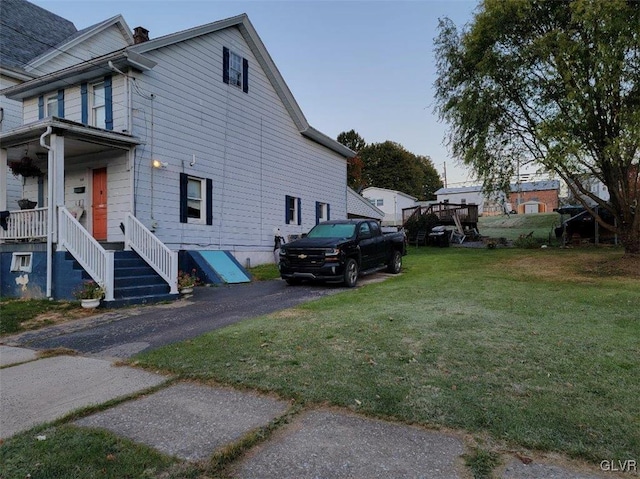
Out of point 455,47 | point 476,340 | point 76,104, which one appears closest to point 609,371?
point 476,340

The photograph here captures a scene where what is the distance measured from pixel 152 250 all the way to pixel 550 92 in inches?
506

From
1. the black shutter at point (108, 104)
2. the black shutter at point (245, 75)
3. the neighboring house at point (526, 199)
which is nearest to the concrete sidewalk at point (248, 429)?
the black shutter at point (108, 104)

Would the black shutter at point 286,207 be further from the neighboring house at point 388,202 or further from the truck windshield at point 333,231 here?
the neighboring house at point 388,202

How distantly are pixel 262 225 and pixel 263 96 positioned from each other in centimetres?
523

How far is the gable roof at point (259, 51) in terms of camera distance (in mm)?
11844

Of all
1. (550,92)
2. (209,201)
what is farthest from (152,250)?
(550,92)

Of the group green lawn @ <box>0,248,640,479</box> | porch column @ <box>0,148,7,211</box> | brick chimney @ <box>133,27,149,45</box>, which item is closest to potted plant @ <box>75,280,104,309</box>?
green lawn @ <box>0,248,640,479</box>

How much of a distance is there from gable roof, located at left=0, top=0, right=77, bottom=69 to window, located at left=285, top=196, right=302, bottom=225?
10924 millimetres

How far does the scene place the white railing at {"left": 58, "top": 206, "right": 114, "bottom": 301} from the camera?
839 centimetres

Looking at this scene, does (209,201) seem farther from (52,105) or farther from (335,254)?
(52,105)

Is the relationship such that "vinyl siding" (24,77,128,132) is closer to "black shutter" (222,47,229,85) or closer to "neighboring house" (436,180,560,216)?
"black shutter" (222,47,229,85)

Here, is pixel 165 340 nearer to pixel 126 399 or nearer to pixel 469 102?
pixel 126 399

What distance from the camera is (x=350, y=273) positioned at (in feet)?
35.2

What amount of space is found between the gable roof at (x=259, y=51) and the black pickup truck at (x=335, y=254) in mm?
6983
